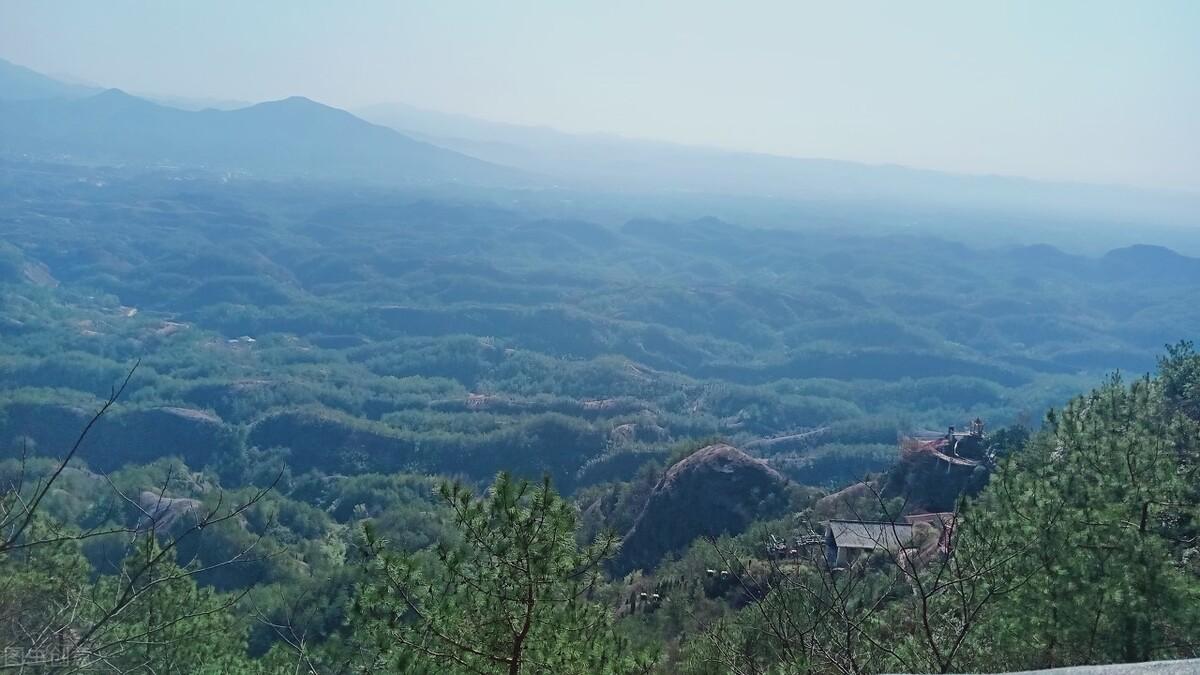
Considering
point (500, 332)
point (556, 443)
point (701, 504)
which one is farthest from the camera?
point (500, 332)

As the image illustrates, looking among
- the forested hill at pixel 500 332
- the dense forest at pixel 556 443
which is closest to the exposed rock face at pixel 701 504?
the dense forest at pixel 556 443

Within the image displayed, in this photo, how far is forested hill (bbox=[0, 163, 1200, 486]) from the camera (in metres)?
62.8

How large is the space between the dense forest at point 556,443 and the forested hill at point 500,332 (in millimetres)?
594

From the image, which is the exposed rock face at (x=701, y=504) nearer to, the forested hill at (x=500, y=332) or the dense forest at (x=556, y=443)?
the dense forest at (x=556, y=443)

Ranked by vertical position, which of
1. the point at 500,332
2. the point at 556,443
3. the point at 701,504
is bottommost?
the point at 500,332

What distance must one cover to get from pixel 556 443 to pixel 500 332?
5288 cm

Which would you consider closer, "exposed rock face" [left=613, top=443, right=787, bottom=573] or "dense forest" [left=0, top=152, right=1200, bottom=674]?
"dense forest" [left=0, top=152, right=1200, bottom=674]

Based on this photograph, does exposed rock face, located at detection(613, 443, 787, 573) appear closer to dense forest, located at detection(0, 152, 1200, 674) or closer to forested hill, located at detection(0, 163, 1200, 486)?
dense forest, located at detection(0, 152, 1200, 674)

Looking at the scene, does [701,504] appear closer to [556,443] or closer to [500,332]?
[556,443]

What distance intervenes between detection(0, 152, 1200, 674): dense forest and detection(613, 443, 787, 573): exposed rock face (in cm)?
17

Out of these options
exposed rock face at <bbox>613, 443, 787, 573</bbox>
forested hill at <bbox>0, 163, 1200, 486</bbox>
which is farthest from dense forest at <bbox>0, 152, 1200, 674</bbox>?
forested hill at <bbox>0, 163, 1200, 486</bbox>

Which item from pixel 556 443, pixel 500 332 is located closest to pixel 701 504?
pixel 556 443

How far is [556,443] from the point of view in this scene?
190 feet

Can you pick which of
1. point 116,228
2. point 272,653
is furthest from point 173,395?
point 116,228
